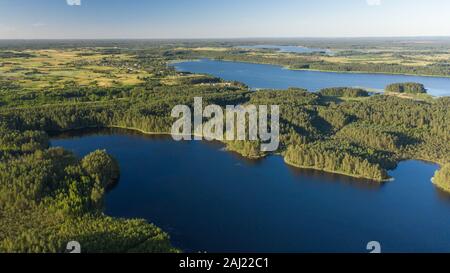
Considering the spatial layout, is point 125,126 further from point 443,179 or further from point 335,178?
point 443,179

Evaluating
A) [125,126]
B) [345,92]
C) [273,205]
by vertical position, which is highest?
[345,92]

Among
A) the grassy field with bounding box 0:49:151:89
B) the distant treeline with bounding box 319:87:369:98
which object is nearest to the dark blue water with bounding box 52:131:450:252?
the distant treeline with bounding box 319:87:369:98

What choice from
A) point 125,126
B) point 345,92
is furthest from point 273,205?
point 345,92

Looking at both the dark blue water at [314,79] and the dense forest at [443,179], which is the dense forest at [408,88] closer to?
the dark blue water at [314,79]

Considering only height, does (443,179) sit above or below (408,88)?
below

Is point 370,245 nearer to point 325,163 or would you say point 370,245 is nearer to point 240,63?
point 325,163
